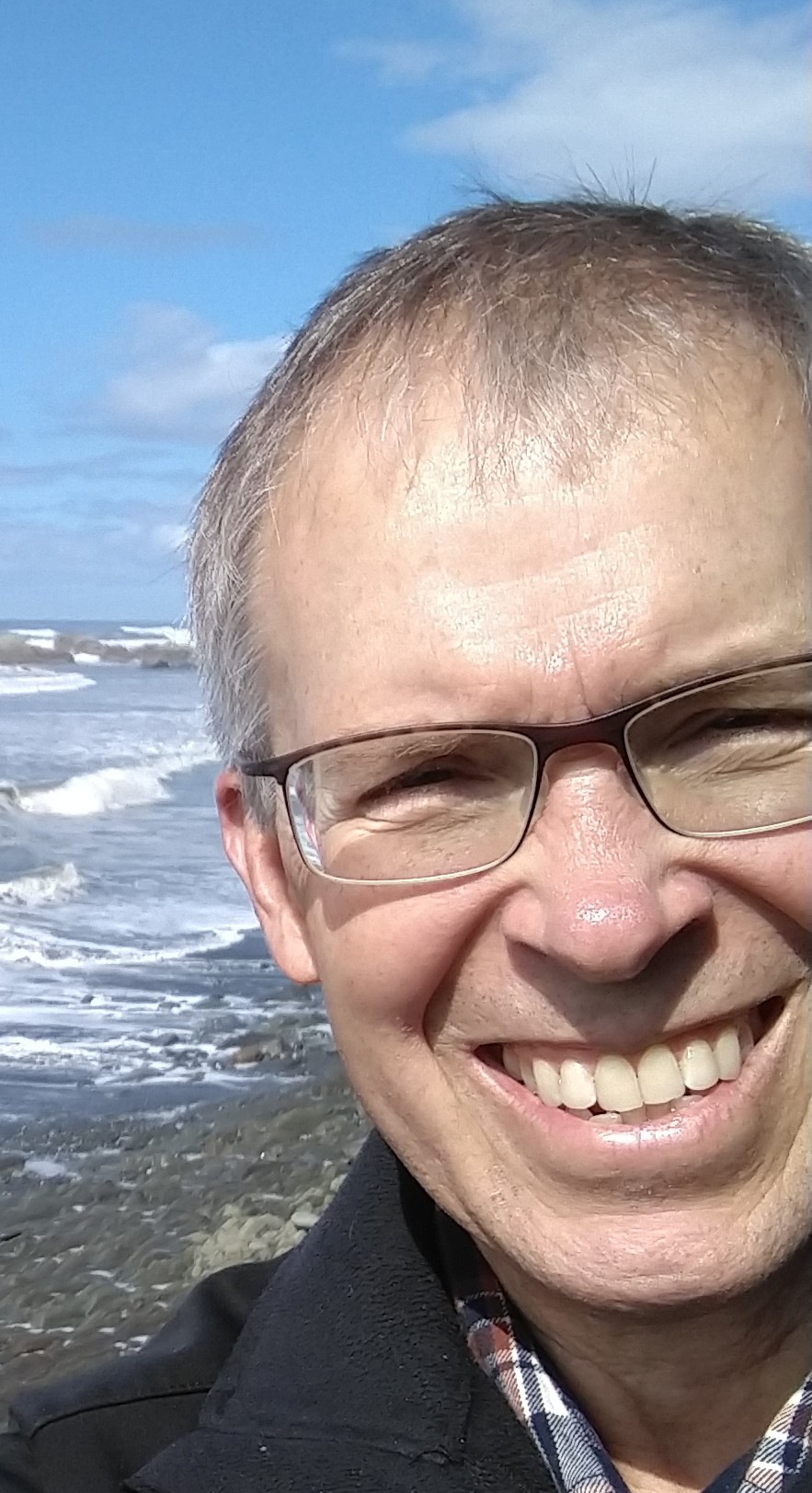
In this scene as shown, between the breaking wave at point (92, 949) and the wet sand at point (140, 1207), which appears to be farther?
the breaking wave at point (92, 949)

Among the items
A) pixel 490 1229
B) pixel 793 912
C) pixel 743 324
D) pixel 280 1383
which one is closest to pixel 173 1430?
pixel 280 1383

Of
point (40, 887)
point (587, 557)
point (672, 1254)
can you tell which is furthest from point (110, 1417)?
point (40, 887)

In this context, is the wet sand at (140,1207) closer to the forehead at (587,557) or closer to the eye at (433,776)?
the eye at (433,776)

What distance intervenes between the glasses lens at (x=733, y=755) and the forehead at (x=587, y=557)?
5cm

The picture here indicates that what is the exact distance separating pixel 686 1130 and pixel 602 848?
1.25 feet

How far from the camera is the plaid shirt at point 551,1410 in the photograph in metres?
1.91

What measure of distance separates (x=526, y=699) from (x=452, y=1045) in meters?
0.51

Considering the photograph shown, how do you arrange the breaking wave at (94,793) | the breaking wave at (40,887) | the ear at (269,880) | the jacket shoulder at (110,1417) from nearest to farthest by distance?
the jacket shoulder at (110,1417)
the ear at (269,880)
the breaking wave at (40,887)
the breaking wave at (94,793)

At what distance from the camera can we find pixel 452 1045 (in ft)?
6.51

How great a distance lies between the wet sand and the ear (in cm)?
327

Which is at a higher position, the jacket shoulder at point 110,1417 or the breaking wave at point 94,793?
the jacket shoulder at point 110,1417

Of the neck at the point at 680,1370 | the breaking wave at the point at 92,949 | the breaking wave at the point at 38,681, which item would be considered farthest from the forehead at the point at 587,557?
the breaking wave at the point at 38,681

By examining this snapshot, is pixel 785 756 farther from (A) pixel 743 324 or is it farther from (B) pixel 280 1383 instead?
(B) pixel 280 1383

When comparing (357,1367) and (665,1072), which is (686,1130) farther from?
(357,1367)
